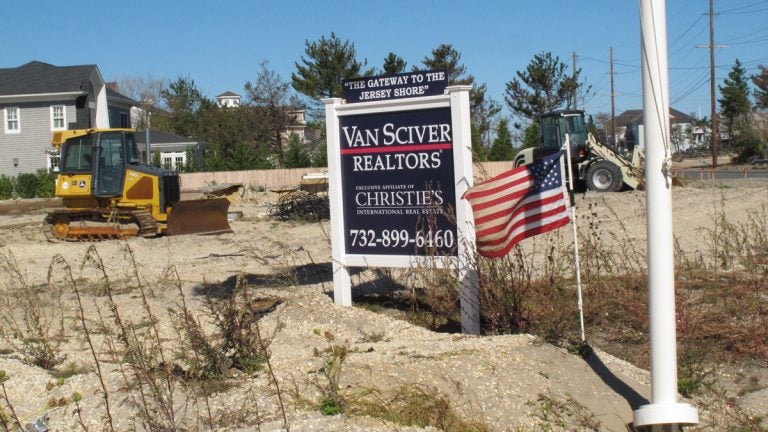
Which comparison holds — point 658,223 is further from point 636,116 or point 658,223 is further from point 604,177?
point 636,116

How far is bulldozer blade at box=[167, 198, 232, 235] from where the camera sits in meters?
20.3

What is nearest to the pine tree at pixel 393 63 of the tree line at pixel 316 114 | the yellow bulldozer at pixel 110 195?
the tree line at pixel 316 114

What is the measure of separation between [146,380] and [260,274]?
22.1 ft

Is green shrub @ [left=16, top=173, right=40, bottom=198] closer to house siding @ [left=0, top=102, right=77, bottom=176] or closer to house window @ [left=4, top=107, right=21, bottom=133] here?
house siding @ [left=0, top=102, right=77, bottom=176]

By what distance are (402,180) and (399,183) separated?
0.05 m

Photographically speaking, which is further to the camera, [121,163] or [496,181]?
[121,163]

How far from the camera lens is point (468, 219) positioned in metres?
8.55

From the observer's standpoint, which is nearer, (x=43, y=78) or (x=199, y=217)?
(x=199, y=217)

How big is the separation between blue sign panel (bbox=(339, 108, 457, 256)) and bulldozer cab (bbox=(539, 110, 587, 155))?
2167cm

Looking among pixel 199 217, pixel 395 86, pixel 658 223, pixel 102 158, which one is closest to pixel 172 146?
pixel 102 158

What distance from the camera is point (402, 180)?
9.05 m

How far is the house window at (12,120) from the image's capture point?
50.6m

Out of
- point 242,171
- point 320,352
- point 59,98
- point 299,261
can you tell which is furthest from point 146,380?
point 59,98

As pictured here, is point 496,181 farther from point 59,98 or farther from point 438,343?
point 59,98
